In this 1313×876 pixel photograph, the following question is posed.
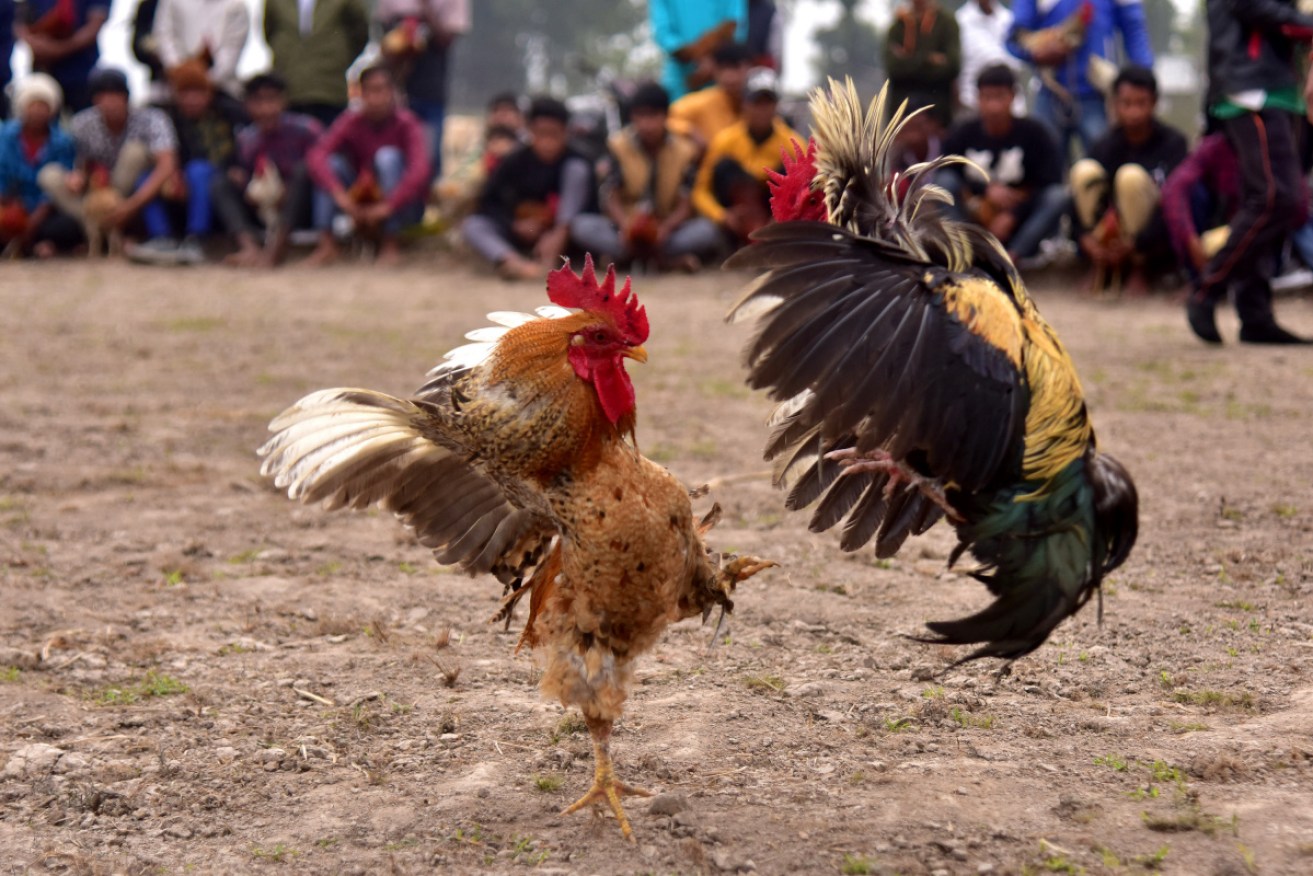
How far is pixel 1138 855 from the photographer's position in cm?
275

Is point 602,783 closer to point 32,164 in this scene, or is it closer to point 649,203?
point 649,203

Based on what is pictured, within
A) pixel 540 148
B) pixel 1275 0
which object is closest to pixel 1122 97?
pixel 1275 0

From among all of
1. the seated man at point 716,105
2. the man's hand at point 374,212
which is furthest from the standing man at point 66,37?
the seated man at point 716,105

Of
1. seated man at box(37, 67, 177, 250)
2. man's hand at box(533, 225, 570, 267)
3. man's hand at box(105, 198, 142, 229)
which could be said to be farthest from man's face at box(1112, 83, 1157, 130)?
man's hand at box(105, 198, 142, 229)

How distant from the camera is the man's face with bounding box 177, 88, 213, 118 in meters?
12.4

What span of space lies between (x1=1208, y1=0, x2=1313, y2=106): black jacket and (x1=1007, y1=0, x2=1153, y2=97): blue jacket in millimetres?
3678

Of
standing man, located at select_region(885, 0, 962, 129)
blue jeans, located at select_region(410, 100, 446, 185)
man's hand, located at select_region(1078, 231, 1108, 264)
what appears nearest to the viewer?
man's hand, located at select_region(1078, 231, 1108, 264)

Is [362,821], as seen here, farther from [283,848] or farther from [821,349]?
[821,349]

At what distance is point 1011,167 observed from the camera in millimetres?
10570

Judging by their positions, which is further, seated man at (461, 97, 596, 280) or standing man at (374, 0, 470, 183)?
standing man at (374, 0, 470, 183)

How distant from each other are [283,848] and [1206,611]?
2.72m

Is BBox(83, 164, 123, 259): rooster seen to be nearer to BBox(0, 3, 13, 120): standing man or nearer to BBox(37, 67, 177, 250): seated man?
BBox(37, 67, 177, 250): seated man

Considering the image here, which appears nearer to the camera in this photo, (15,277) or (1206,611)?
(1206,611)

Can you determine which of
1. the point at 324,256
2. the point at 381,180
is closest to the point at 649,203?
the point at 381,180
